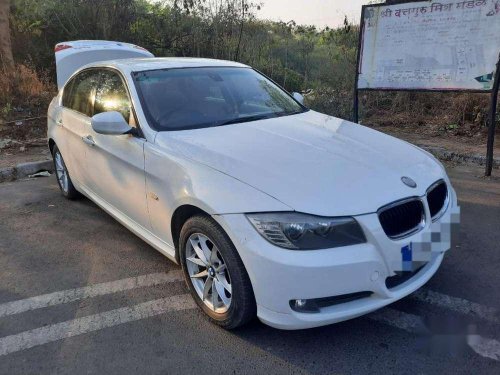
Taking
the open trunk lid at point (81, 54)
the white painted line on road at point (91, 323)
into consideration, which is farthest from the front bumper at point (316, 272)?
the open trunk lid at point (81, 54)

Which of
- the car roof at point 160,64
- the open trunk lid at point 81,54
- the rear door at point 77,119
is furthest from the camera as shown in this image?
the open trunk lid at point 81,54

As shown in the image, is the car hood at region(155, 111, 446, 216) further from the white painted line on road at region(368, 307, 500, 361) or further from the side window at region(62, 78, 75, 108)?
the side window at region(62, 78, 75, 108)

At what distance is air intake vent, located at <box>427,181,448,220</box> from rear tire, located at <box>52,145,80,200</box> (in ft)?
12.4

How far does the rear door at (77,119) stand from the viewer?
4246 mm

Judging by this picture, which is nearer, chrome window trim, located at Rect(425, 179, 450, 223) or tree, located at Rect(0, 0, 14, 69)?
chrome window trim, located at Rect(425, 179, 450, 223)

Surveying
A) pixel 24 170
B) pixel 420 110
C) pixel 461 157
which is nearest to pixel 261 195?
pixel 461 157

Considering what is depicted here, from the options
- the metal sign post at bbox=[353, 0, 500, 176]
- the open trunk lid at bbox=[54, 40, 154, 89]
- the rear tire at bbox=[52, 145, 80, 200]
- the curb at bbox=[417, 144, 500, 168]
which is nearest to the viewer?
the rear tire at bbox=[52, 145, 80, 200]

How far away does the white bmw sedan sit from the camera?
2357 mm

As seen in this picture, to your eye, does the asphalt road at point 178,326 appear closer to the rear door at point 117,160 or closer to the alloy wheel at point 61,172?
the rear door at point 117,160

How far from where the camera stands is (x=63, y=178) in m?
5.17

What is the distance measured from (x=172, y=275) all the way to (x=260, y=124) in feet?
4.52

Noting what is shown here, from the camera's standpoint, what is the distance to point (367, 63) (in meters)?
6.31

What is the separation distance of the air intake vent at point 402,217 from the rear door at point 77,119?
9.35 feet

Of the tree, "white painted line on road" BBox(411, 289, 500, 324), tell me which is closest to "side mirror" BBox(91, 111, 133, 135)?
"white painted line on road" BBox(411, 289, 500, 324)
